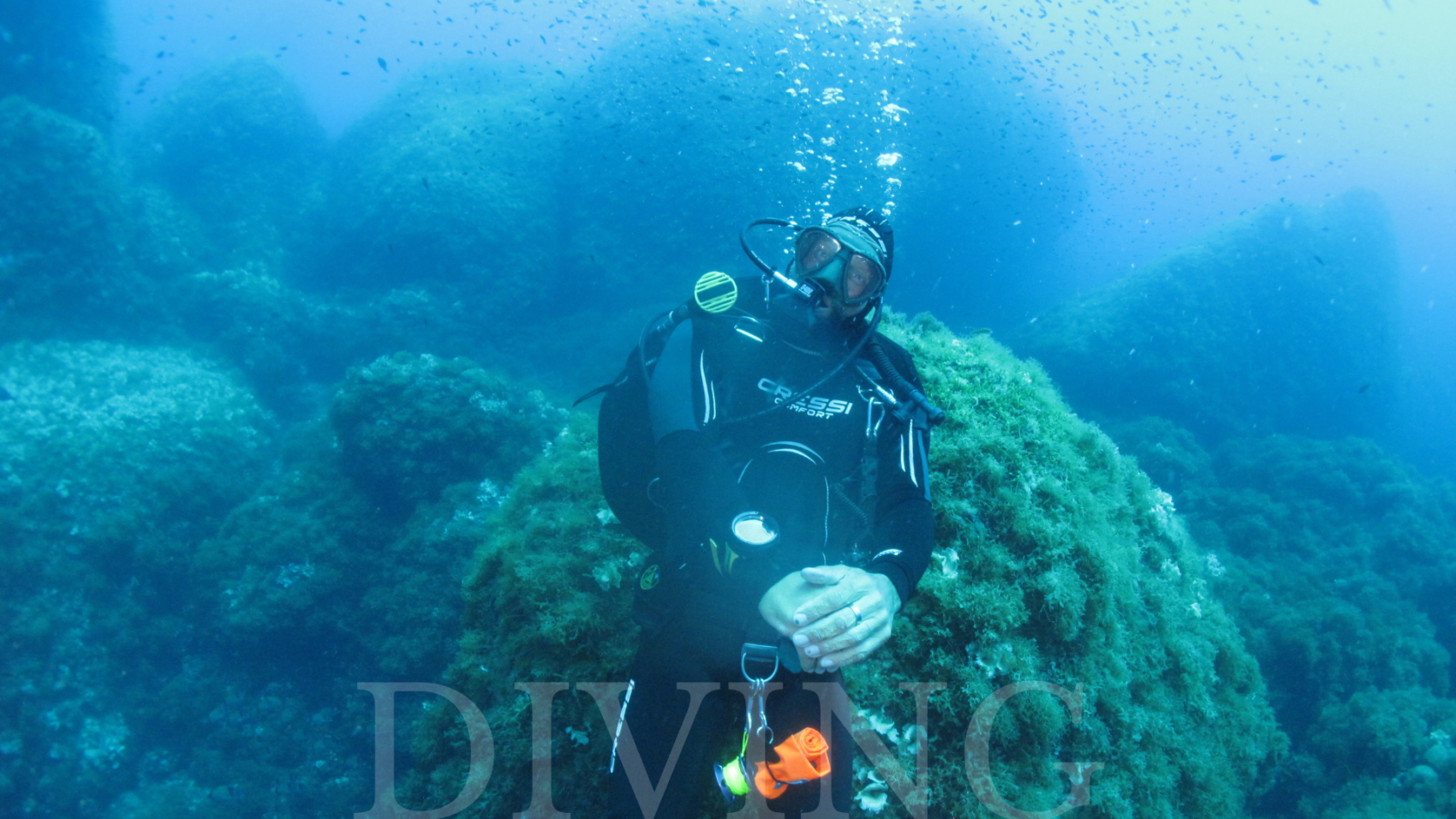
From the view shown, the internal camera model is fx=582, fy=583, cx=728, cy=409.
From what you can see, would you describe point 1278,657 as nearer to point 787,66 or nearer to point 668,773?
point 668,773

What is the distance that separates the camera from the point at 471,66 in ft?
91.9

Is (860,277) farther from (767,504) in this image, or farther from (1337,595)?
(1337,595)


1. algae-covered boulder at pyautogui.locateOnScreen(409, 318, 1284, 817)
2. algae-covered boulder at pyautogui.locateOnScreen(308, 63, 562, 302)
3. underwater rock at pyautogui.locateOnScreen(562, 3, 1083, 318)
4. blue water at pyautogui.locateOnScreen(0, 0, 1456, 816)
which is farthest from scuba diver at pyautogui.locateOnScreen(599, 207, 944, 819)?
algae-covered boulder at pyautogui.locateOnScreen(308, 63, 562, 302)

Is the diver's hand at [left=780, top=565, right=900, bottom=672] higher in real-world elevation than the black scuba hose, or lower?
lower

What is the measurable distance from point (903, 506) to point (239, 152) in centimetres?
3158

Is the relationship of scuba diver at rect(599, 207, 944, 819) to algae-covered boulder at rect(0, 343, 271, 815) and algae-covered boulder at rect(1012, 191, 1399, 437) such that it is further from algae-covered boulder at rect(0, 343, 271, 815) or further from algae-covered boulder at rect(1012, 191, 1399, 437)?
algae-covered boulder at rect(1012, 191, 1399, 437)

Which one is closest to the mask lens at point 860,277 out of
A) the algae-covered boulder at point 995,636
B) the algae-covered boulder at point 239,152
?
the algae-covered boulder at point 995,636

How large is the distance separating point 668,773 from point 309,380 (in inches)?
809

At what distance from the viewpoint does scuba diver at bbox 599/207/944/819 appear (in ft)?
7.02

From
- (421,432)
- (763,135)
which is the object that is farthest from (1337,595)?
(763,135)

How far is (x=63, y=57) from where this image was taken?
64.1 ft

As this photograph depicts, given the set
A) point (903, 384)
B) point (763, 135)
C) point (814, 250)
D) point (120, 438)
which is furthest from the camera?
point (763, 135)

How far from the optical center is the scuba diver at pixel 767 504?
7.02ft

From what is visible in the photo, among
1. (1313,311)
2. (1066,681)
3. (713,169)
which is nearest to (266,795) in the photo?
(1066,681)
